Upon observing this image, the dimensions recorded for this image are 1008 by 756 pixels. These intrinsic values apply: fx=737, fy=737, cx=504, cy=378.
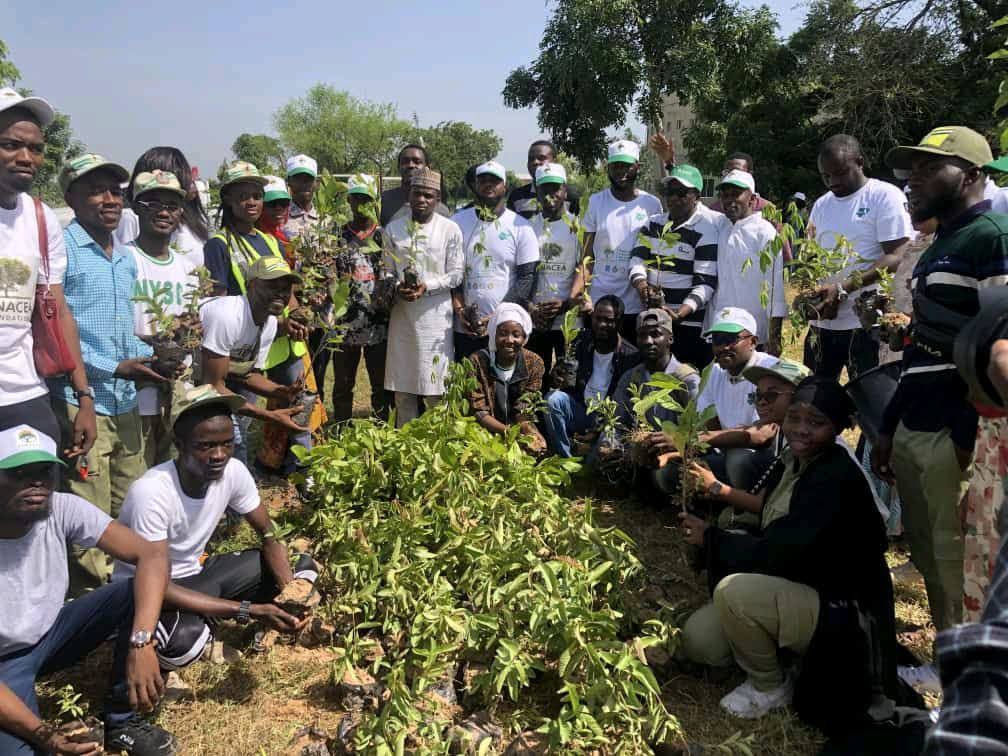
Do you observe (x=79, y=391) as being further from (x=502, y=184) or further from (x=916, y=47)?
(x=916, y=47)

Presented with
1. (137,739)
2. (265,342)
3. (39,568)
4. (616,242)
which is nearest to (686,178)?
(616,242)

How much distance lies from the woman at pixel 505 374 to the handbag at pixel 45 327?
232 cm

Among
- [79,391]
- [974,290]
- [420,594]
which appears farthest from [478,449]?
[974,290]

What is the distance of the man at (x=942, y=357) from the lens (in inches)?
106

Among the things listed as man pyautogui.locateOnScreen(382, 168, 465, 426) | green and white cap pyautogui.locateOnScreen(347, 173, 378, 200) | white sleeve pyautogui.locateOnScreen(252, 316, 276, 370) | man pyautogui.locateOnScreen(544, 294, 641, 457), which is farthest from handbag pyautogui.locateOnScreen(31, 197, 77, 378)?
man pyautogui.locateOnScreen(544, 294, 641, 457)

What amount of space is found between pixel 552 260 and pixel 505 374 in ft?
3.42

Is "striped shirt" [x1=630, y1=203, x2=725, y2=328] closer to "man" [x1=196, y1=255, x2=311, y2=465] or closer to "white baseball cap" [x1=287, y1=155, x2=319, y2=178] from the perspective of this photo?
"man" [x1=196, y1=255, x2=311, y2=465]

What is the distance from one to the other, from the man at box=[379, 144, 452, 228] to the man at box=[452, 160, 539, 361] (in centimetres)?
38

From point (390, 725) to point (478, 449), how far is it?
4.90 ft

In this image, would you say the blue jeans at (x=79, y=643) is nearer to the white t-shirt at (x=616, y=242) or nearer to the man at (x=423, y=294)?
the man at (x=423, y=294)

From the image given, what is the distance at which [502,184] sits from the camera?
5.23 meters

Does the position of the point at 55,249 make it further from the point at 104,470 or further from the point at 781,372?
the point at 781,372

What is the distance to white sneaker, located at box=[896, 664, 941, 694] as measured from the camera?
295 cm

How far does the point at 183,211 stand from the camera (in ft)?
14.6
